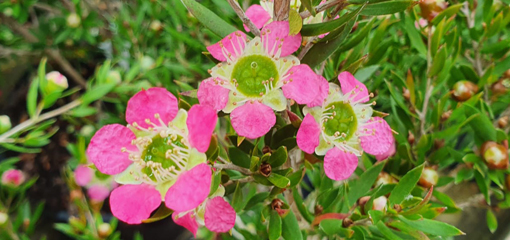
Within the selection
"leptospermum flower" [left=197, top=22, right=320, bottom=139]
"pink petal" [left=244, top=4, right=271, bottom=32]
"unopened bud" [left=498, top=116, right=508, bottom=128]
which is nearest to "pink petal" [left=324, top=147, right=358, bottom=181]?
→ "leptospermum flower" [left=197, top=22, right=320, bottom=139]

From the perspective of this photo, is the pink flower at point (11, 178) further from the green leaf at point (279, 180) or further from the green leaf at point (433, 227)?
the green leaf at point (433, 227)

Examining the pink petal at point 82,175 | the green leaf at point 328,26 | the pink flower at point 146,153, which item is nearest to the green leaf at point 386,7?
the green leaf at point 328,26

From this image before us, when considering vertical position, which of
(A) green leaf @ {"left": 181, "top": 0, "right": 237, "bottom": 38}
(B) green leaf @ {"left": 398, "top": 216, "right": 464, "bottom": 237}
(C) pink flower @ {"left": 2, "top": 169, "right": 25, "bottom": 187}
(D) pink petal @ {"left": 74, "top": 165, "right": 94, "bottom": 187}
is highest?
(A) green leaf @ {"left": 181, "top": 0, "right": 237, "bottom": 38}

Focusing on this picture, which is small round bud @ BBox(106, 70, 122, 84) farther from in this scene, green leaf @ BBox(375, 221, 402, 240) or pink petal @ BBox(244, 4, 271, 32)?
green leaf @ BBox(375, 221, 402, 240)

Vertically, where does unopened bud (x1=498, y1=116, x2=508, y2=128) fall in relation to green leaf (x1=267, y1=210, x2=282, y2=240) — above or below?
below

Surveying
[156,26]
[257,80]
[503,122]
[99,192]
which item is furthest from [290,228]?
[156,26]

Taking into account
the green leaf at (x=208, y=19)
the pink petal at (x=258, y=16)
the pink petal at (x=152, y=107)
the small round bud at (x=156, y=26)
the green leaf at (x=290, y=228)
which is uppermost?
the green leaf at (x=208, y=19)

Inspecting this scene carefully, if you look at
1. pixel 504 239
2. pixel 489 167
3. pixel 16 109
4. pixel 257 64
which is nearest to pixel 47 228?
pixel 16 109
